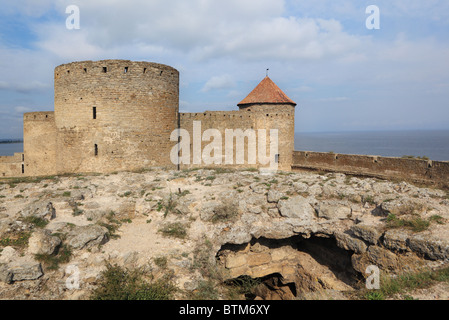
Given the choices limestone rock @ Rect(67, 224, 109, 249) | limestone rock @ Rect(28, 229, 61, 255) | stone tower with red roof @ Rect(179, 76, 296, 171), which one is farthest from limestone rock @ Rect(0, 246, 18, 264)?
stone tower with red roof @ Rect(179, 76, 296, 171)

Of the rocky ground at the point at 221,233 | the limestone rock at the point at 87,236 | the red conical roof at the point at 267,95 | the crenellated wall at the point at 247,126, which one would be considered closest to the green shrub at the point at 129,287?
the rocky ground at the point at 221,233

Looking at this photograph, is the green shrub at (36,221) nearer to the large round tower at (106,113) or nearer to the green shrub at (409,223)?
the large round tower at (106,113)

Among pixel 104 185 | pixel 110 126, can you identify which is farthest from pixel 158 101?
pixel 104 185

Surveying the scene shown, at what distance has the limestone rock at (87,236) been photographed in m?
7.89

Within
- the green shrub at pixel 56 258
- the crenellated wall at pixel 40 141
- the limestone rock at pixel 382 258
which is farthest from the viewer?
the crenellated wall at pixel 40 141

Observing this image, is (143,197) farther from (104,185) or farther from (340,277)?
(340,277)

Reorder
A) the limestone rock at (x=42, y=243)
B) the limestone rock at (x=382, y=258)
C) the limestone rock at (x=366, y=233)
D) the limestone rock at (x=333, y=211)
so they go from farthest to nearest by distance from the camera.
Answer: the limestone rock at (x=333, y=211)
the limestone rock at (x=366, y=233)
the limestone rock at (x=382, y=258)
the limestone rock at (x=42, y=243)

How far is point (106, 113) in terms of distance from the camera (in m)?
12.6

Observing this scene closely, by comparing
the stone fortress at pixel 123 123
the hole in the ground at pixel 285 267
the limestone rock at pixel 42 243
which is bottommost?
the hole in the ground at pixel 285 267

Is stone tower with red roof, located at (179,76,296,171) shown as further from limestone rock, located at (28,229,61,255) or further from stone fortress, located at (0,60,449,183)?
limestone rock, located at (28,229,61,255)

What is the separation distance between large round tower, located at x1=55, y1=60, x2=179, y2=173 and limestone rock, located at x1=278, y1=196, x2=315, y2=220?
23.5 feet

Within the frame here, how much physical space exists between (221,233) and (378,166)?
936cm

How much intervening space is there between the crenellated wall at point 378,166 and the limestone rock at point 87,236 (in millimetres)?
12728

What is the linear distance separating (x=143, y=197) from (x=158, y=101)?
515 cm
